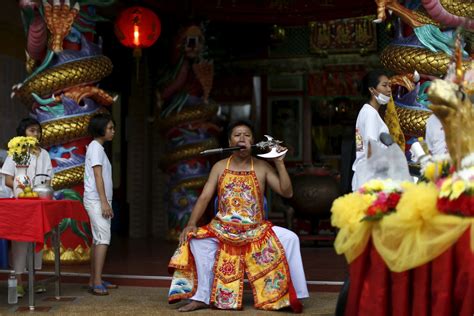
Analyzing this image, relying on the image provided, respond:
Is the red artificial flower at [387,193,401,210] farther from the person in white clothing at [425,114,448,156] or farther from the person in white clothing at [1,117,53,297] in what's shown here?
the person in white clothing at [1,117,53,297]

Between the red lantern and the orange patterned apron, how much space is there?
11.7 feet

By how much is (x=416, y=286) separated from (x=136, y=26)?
560 cm

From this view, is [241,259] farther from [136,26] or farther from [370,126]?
[136,26]

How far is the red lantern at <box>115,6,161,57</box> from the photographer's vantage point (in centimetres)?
820

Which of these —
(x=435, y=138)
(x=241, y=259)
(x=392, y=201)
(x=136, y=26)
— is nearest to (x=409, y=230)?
(x=392, y=201)

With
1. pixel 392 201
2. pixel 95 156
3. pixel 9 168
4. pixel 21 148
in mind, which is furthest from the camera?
pixel 95 156

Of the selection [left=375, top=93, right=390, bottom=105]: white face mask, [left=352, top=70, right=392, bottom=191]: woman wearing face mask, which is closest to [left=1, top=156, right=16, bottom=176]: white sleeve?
[left=352, top=70, right=392, bottom=191]: woman wearing face mask

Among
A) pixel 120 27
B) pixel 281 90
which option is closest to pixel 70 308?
pixel 120 27

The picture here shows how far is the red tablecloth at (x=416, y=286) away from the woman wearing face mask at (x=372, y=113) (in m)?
1.47

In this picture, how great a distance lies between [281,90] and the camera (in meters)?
11.6

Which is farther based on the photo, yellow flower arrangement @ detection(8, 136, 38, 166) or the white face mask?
yellow flower arrangement @ detection(8, 136, 38, 166)

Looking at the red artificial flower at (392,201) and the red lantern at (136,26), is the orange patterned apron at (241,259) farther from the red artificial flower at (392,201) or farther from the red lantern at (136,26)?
the red lantern at (136,26)

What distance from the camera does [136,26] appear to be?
820cm

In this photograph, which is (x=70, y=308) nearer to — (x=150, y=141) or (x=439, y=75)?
(x=439, y=75)
